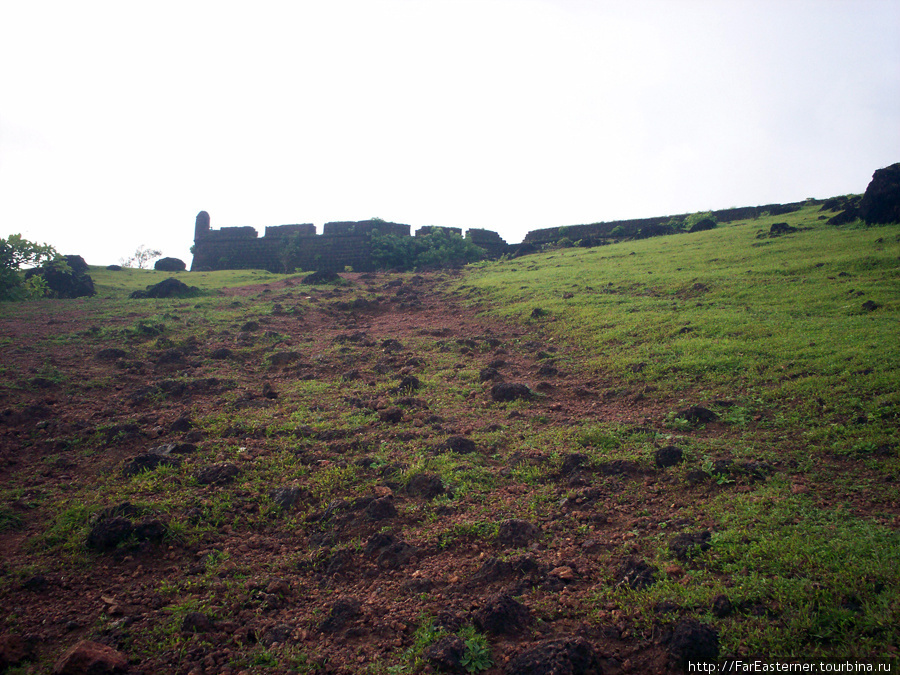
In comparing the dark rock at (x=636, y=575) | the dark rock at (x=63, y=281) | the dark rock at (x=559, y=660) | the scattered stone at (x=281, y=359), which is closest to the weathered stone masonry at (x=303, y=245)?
the dark rock at (x=63, y=281)

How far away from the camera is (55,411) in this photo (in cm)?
740

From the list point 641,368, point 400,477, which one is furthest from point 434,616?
point 641,368

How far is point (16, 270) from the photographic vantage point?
53.1ft

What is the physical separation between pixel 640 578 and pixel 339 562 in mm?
2387

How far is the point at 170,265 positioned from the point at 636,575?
32632mm

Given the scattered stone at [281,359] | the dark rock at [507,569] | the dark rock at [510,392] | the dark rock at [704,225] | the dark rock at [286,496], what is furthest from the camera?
the dark rock at [704,225]

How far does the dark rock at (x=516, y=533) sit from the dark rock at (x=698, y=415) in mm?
2957

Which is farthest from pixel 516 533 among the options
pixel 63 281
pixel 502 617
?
pixel 63 281

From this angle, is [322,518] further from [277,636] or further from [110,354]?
[110,354]

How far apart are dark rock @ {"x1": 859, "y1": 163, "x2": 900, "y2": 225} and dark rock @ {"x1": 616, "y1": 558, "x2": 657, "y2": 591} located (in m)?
17.5

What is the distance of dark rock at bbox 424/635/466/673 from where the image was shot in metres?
3.20

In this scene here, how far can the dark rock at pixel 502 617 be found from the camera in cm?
347

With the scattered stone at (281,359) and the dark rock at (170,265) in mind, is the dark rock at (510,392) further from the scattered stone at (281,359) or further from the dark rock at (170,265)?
the dark rock at (170,265)

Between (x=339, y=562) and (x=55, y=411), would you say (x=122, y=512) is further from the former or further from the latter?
(x=55, y=411)
